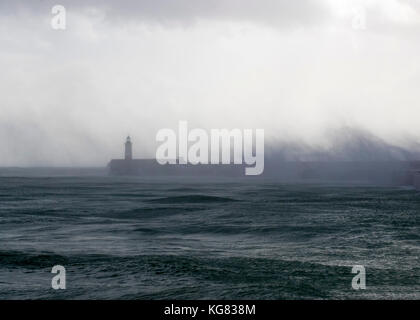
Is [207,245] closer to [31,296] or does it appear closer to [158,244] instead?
[158,244]

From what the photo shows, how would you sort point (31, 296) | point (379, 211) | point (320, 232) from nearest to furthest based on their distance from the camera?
1. point (31, 296)
2. point (320, 232)
3. point (379, 211)

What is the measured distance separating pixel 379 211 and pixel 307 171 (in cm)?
12467

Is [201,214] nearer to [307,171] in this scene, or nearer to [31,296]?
[31,296]

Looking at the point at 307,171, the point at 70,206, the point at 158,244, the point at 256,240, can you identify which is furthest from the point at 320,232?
the point at 307,171

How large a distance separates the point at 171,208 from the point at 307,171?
12416cm

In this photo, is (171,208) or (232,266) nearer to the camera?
(232,266)

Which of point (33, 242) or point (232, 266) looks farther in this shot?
point (33, 242)

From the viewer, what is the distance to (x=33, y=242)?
3353cm

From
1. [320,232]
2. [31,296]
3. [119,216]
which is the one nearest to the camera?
[31,296]
